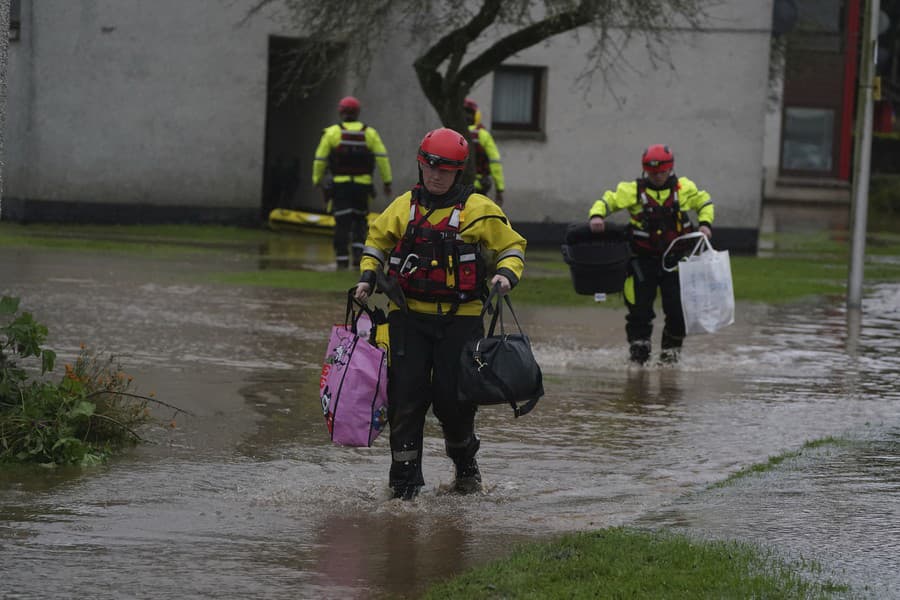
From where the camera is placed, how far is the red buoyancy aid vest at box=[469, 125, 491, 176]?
63.4 feet

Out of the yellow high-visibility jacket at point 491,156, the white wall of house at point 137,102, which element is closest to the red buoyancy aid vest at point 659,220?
the yellow high-visibility jacket at point 491,156

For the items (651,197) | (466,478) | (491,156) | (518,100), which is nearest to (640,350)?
(651,197)

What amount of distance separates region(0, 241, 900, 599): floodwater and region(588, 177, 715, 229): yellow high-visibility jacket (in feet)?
3.77

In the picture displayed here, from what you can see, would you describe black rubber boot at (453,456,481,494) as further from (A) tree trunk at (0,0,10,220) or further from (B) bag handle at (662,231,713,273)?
(B) bag handle at (662,231,713,273)

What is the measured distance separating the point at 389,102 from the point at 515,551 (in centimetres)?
1969

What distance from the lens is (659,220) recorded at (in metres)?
11.9

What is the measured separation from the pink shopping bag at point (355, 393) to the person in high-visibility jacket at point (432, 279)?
14 centimetres

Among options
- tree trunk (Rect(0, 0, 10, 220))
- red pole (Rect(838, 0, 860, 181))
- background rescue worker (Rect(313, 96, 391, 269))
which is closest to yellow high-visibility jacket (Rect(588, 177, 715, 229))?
tree trunk (Rect(0, 0, 10, 220))

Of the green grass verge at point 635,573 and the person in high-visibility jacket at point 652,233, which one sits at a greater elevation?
the person in high-visibility jacket at point 652,233

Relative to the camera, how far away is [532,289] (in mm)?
17312

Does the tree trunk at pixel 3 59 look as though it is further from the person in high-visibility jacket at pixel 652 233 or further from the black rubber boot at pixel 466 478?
the person in high-visibility jacket at pixel 652 233

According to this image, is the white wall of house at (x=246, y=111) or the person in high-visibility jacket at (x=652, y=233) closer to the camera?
the person in high-visibility jacket at (x=652, y=233)

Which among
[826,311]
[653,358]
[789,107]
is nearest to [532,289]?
[826,311]

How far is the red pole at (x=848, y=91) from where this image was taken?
44062 millimetres
